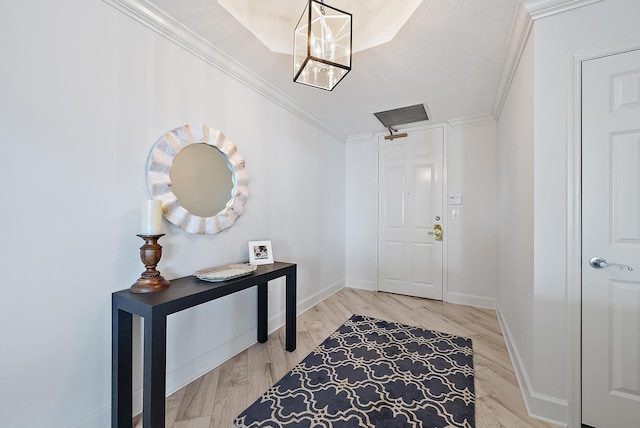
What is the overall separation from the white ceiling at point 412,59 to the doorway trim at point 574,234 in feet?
2.02

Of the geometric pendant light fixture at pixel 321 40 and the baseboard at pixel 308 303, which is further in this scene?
the baseboard at pixel 308 303

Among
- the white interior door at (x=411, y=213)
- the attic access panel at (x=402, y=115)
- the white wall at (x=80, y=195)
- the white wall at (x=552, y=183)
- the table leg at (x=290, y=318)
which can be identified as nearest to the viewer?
the white wall at (x=80, y=195)

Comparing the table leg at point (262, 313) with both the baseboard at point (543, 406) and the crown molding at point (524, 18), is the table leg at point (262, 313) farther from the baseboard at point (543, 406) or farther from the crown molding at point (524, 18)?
the crown molding at point (524, 18)

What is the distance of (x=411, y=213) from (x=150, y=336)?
3334mm

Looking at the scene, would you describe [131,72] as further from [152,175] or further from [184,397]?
→ [184,397]

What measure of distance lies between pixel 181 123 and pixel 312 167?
1.74m

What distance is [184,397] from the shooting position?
1.70m

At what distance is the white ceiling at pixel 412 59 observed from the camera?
165 cm

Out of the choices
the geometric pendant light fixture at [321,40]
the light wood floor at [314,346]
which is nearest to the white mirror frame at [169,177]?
the geometric pendant light fixture at [321,40]

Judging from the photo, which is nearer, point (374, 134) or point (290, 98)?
point (290, 98)

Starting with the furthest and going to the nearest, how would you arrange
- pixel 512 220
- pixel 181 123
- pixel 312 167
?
pixel 312 167, pixel 512 220, pixel 181 123

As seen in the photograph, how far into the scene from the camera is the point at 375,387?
1.79 meters

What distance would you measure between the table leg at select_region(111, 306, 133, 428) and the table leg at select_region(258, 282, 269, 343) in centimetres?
107

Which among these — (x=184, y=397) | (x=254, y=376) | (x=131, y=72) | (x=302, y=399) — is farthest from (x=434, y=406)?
(x=131, y=72)
